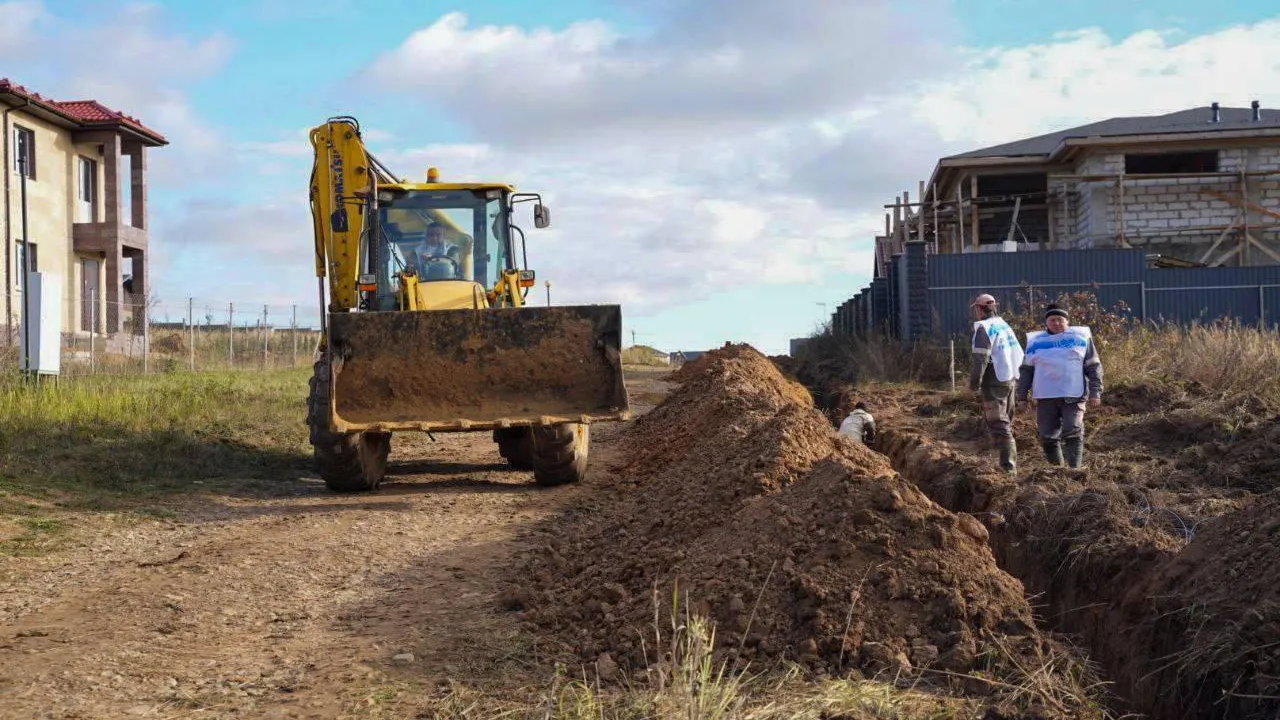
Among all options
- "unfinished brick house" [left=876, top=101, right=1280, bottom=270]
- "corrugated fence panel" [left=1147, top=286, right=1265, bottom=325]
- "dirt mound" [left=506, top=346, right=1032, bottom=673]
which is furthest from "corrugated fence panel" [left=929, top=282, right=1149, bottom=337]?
"dirt mound" [left=506, top=346, right=1032, bottom=673]

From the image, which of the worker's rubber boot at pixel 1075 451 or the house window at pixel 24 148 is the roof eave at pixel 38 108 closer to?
the house window at pixel 24 148

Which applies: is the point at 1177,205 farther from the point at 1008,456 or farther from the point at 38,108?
the point at 38,108

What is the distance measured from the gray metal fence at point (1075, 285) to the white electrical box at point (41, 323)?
14.3 m

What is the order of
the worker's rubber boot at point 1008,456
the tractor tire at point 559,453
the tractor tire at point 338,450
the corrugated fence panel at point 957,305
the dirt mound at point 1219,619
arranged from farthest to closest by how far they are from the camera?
the corrugated fence panel at point 957,305 → the worker's rubber boot at point 1008,456 → the tractor tire at point 559,453 → the tractor tire at point 338,450 → the dirt mound at point 1219,619

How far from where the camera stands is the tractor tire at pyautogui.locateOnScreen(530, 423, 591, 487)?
34.5 ft

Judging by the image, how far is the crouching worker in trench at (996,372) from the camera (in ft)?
35.1

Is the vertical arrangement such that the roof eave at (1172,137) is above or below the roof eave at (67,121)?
below

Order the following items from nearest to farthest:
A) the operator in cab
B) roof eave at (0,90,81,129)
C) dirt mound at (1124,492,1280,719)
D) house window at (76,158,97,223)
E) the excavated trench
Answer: dirt mound at (1124,492,1280,719) → the excavated trench → the operator in cab → roof eave at (0,90,81,129) → house window at (76,158,97,223)

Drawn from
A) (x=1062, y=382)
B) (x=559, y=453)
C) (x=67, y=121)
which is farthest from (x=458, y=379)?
(x=67, y=121)

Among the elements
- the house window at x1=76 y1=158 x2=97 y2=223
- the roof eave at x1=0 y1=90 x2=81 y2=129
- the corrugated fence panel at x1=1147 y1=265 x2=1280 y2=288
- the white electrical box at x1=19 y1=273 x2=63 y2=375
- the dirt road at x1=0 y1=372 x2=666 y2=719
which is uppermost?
the roof eave at x1=0 y1=90 x2=81 y2=129

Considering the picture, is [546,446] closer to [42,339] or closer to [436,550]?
[436,550]

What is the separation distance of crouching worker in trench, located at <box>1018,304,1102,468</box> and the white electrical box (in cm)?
1223

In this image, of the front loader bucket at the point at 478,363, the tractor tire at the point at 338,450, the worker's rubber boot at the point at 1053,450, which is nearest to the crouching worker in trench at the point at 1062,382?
the worker's rubber boot at the point at 1053,450

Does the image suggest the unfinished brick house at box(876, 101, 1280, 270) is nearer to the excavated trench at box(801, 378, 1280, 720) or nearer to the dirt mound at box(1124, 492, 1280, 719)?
the excavated trench at box(801, 378, 1280, 720)
